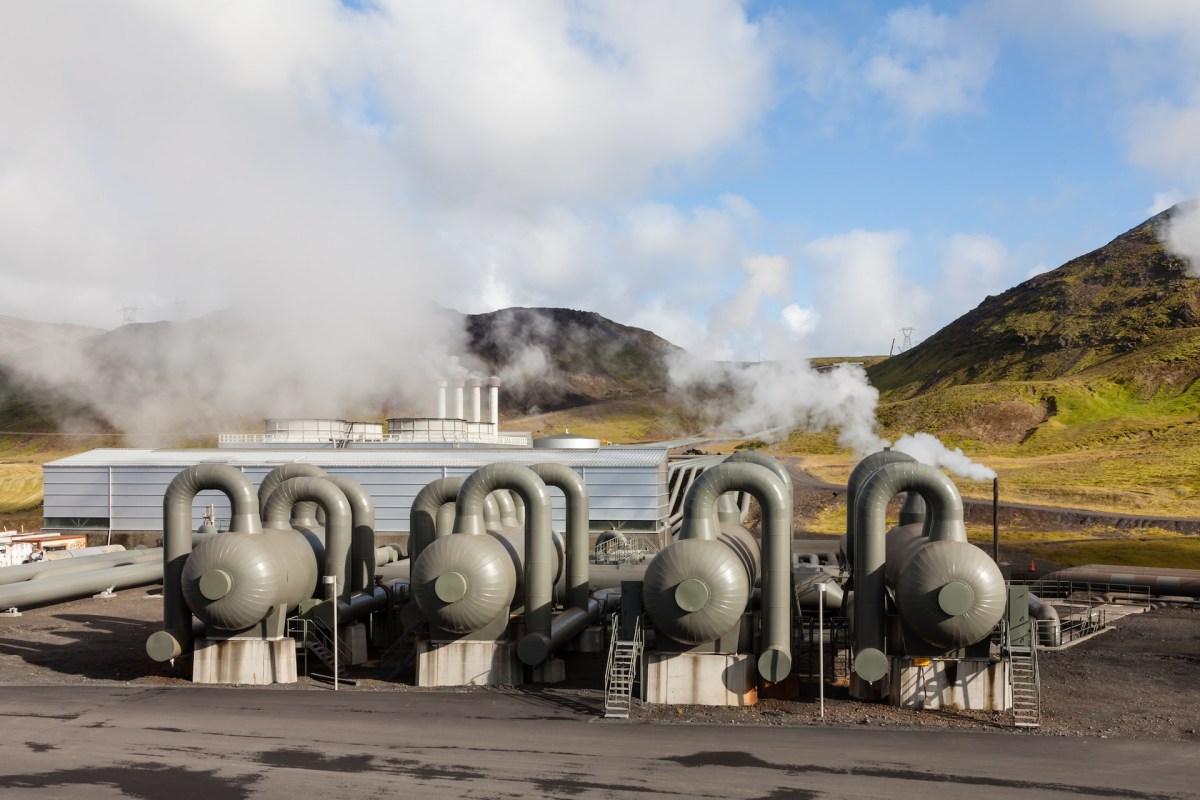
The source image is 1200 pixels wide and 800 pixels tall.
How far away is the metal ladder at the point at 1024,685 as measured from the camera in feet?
96.8

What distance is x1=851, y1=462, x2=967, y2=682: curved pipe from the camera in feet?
104

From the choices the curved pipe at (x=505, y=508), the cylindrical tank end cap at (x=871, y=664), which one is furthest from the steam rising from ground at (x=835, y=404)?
the cylindrical tank end cap at (x=871, y=664)

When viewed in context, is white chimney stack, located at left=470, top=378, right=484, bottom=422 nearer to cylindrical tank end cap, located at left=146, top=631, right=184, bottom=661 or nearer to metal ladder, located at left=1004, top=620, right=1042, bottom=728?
cylindrical tank end cap, located at left=146, top=631, right=184, bottom=661

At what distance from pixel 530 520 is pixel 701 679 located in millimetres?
8171

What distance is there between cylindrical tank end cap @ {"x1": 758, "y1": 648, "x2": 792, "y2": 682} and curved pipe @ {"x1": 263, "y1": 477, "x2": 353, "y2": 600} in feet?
57.0

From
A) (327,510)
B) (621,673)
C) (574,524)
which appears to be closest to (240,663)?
(327,510)

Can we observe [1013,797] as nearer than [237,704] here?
Yes

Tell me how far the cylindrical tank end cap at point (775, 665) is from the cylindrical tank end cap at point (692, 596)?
110 inches

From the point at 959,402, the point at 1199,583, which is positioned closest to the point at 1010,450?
the point at 959,402

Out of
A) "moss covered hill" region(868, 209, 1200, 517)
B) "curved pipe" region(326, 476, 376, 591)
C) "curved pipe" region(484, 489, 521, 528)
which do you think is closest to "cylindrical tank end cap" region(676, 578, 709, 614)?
"curved pipe" region(484, 489, 521, 528)

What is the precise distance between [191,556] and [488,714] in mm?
12353

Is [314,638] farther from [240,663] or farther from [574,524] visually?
[574,524]

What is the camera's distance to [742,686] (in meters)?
31.8

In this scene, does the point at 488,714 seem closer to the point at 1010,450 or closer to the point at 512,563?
the point at 512,563
